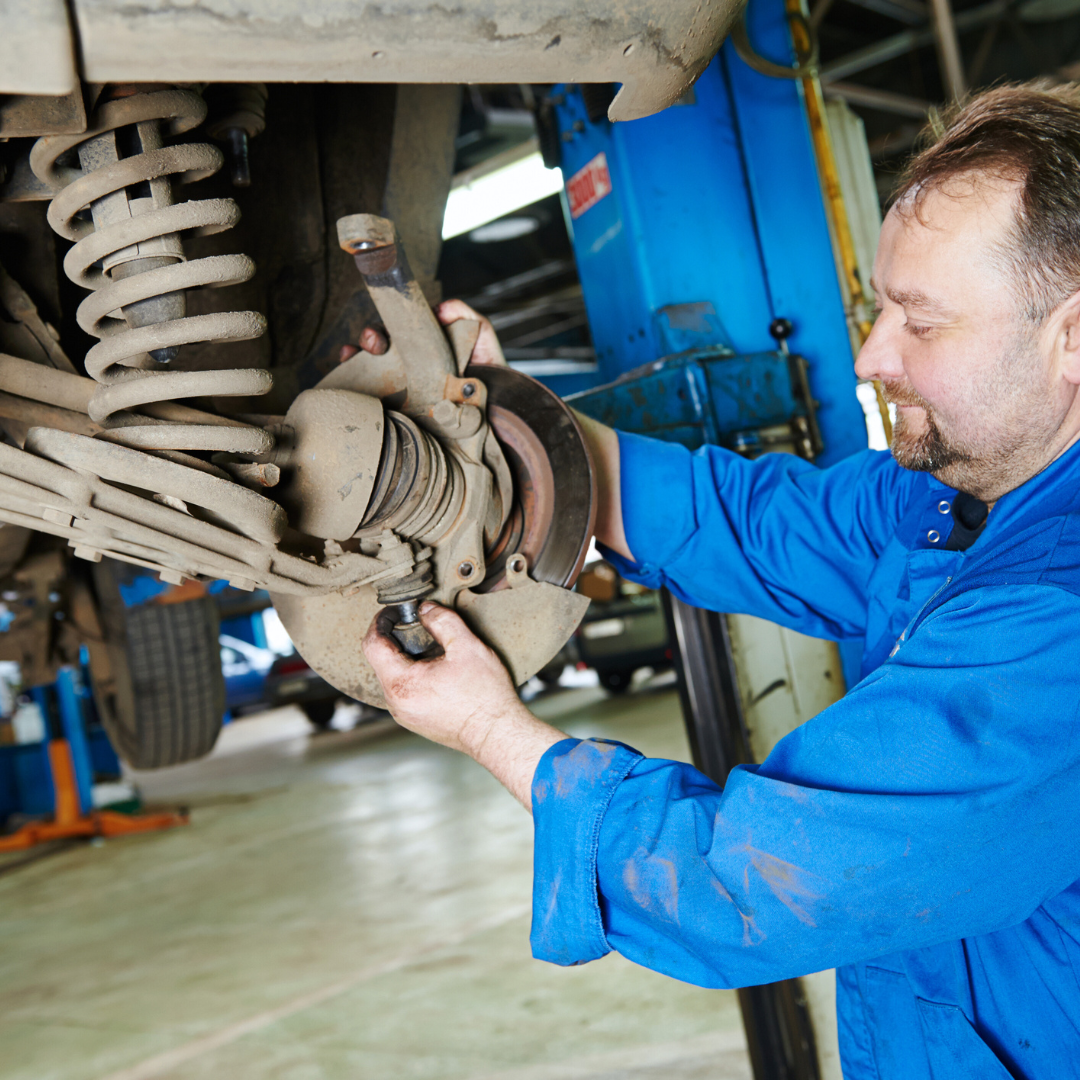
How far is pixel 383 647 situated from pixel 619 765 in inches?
11.7

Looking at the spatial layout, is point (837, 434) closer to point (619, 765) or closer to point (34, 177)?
point (619, 765)

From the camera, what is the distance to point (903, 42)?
4.29 meters

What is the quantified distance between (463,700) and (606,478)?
39 centimetres

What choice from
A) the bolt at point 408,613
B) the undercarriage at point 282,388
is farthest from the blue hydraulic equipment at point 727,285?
the bolt at point 408,613

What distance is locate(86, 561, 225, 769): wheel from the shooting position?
224cm

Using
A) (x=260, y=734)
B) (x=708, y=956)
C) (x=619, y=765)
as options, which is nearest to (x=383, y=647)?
(x=619, y=765)

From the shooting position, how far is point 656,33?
70 cm

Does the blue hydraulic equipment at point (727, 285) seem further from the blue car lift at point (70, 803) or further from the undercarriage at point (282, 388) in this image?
the blue car lift at point (70, 803)

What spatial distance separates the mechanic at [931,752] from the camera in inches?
27.3

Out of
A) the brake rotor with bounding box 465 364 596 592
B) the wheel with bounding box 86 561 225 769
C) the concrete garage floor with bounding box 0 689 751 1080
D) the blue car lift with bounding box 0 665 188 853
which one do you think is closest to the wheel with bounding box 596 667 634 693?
the concrete garage floor with bounding box 0 689 751 1080

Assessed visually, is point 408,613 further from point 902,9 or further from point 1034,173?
point 902,9

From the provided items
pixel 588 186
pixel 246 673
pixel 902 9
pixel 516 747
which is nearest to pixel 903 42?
pixel 902 9

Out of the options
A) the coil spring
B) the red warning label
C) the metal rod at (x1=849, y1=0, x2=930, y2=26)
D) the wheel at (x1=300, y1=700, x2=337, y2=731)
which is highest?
the metal rod at (x1=849, y1=0, x2=930, y2=26)

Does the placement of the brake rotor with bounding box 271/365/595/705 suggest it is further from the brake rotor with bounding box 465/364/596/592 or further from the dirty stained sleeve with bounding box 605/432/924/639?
the dirty stained sleeve with bounding box 605/432/924/639
